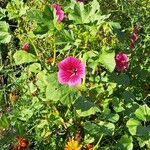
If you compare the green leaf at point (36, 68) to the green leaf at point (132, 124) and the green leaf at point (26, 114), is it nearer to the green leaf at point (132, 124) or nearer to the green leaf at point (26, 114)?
the green leaf at point (26, 114)

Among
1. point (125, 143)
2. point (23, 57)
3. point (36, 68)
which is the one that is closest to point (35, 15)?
point (23, 57)

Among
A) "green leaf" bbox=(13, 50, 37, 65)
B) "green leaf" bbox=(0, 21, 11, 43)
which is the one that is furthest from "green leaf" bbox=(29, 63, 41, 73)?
"green leaf" bbox=(0, 21, 11, 43)

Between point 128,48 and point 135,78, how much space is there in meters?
0.17

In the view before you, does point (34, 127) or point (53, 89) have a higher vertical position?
point (53, 89)

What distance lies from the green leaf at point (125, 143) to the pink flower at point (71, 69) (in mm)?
373

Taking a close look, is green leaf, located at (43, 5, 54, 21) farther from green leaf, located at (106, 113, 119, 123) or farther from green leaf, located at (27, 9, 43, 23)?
green leaf, located at (106, 113, 119, 123)

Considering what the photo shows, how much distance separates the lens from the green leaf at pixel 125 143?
1.96 m

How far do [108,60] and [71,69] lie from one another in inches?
5.8

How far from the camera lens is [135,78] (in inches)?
95.7

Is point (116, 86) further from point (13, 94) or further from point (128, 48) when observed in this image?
point (13, 94)

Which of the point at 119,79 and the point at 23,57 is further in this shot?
the point at 119,79

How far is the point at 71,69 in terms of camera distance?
70.6 inches

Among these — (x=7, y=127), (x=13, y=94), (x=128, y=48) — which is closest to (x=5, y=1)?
(x=13, y=94)

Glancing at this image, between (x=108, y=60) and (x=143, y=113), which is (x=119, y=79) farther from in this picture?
(x=108, y=60)
